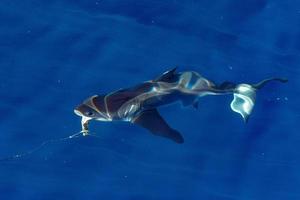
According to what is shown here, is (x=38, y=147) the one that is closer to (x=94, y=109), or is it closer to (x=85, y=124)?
(x=85, y=124)

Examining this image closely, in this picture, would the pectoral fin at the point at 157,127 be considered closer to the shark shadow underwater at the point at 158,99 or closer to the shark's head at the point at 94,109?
the shark shadow underwater at the point at 158,99

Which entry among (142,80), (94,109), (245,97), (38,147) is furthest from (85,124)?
(245,97)

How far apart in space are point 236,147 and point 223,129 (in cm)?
37

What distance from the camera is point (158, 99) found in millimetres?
8344

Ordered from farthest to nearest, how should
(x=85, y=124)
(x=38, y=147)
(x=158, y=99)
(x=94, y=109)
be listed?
(x=38, y=147) → (x=158, y=99) → (x=85, y=124) → (x=94, y=109)

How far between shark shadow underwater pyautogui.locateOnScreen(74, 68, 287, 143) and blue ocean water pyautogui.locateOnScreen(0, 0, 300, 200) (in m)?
0.48

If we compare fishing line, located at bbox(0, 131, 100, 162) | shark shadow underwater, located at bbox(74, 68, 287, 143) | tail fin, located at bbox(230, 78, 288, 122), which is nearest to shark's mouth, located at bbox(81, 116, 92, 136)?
shark shadow underwater, located at bbox(74, 68, 287, 143)

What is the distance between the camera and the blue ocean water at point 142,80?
8.95m

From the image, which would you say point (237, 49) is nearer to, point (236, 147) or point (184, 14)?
point (184, 14)

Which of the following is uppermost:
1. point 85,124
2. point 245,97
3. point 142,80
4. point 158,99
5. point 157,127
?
point 245,97

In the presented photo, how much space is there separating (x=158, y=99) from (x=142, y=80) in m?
1.33

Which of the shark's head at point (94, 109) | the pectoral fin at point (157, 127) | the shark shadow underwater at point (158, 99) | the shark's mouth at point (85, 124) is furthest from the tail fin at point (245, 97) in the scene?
the shark's mouth at point (85, 124)

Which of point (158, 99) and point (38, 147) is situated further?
point (38, 147)

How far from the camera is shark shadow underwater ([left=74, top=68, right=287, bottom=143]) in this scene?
7.96 metres
